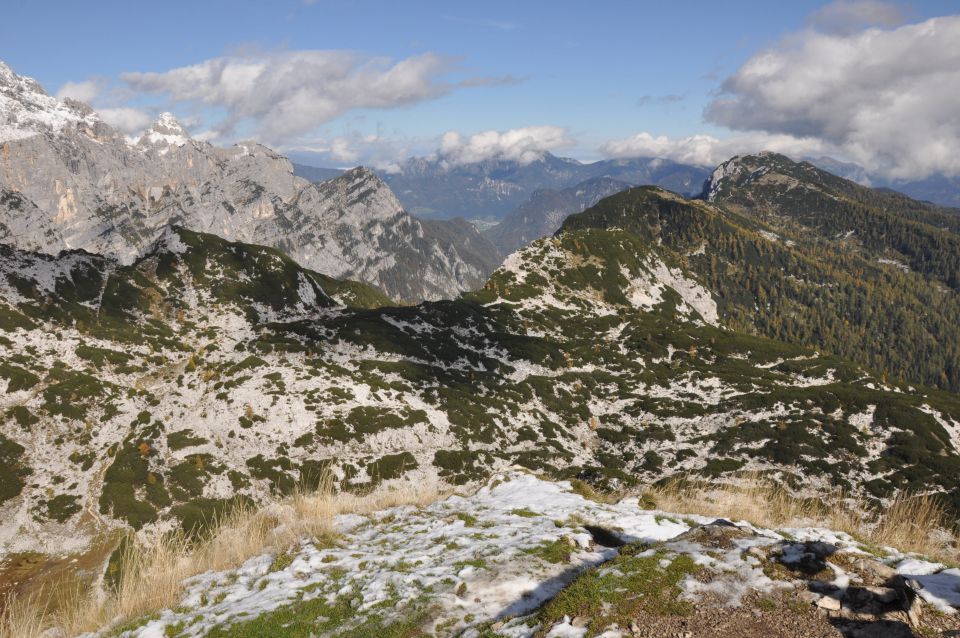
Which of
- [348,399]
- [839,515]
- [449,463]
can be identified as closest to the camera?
[839,515]

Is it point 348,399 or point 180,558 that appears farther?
point 348,399

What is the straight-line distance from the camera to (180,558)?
14.7 m

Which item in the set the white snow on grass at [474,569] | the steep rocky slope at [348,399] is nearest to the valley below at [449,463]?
the white snow on grass at [474,569]

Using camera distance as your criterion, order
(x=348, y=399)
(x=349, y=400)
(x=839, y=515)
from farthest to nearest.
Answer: (x=348, y=399) → (x=349, y=400) → (x=839, y=515)

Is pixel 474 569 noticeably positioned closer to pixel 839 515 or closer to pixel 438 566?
pixel 438 566

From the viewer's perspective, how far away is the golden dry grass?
40.5 feet

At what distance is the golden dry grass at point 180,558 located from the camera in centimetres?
1234

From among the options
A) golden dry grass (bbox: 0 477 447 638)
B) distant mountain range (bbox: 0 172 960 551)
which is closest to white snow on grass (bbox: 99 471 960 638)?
golden dry grass (bbox: 0 477 447 638)

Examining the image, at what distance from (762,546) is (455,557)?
24.5ft

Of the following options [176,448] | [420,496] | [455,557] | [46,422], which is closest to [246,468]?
[176,448]

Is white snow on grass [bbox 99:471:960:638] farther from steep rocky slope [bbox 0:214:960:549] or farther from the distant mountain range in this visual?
steep rocky slope [bbox 0:214:960:549]

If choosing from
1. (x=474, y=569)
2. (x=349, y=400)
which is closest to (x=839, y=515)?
(x=474, y=569)

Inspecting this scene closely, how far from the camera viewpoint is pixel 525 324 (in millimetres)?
114562

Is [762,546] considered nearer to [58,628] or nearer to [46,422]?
[58,628]
